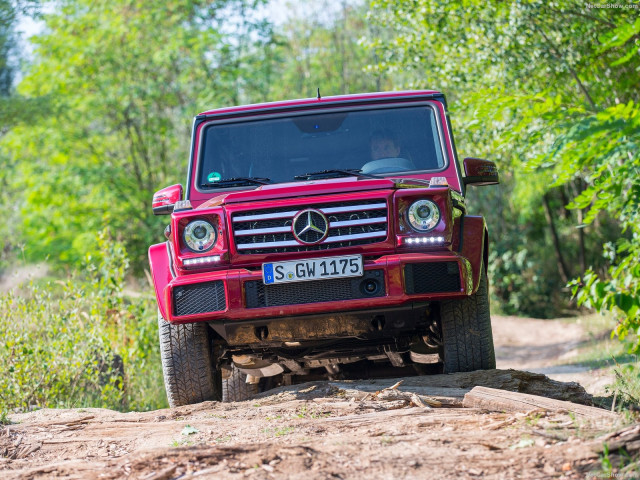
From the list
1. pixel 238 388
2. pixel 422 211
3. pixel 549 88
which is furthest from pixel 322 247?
pixel 549 88

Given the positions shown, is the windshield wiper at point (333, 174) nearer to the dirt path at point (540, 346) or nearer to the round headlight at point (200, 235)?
the round headlight at point (200, 235)

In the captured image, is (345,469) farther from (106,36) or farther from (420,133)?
(106,36)

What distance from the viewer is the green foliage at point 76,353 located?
6730 millimetres

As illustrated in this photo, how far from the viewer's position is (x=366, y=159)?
232 inches

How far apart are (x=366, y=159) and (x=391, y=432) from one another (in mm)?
2432

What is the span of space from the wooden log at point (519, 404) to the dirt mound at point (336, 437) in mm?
22

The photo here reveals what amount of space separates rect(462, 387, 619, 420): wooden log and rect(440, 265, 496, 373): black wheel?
0.61 metres

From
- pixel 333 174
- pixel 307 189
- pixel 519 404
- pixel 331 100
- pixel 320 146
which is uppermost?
pixel 331 100

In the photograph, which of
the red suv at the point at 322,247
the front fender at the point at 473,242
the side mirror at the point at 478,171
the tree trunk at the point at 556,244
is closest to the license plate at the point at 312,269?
the red suv at the point at 322,247

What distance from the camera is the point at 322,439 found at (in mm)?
3908

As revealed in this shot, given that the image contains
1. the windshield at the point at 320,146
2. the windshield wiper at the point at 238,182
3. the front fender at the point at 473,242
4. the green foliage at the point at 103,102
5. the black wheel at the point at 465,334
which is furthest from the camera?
the green foliage at the point at 103,102

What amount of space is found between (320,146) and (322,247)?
1138 millimetres

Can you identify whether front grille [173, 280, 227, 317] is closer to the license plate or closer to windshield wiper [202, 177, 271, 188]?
the license plate

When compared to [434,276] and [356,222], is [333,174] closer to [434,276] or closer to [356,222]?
[356,222]
